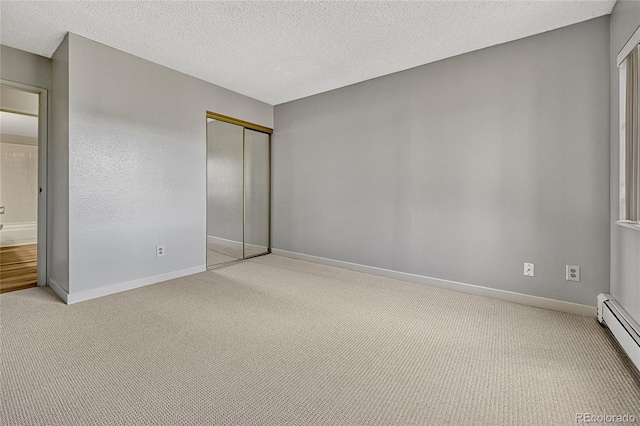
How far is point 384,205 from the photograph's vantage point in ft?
12.0

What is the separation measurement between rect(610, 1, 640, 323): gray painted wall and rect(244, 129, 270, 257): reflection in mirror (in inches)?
160

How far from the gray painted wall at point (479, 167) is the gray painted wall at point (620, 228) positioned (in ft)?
0.34

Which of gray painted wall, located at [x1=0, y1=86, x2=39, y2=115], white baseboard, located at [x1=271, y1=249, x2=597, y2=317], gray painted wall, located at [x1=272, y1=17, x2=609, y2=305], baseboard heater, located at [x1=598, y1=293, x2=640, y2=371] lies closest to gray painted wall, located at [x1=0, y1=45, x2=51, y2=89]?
gray painted wall, located at [x1=0, y1=86, x2=39, y2=115]

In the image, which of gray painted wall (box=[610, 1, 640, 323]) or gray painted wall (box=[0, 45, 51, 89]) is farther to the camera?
gray painted wall (box=[0, 45, 51, 89])

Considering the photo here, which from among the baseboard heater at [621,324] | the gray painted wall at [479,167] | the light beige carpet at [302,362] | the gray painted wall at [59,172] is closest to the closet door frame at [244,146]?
the gray painted wall at [479,167]

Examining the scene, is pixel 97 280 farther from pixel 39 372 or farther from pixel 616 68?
pixel 616 68

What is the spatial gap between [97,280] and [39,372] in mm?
1406

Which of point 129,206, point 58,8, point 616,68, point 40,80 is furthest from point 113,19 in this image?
point 616,68

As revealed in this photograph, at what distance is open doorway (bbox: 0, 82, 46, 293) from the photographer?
3602 millimetres

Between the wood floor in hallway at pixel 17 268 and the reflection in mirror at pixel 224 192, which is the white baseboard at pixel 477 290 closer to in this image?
the reflection in mirror at pixel 224 192

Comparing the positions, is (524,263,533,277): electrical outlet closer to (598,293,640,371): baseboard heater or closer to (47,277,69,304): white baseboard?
(598,293,640,371): baseboard heater

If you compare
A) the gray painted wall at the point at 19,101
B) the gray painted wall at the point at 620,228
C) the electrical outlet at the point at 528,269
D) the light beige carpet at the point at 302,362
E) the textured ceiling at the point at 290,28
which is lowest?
the light beige carpet at the point at 302,362

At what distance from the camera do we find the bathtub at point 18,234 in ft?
17.8

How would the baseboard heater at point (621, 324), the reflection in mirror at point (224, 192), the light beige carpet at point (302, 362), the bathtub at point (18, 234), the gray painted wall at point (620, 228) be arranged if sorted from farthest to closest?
the bathtub at point (18, 234), the reflection in mirror at point (224, 192), the gray painted wall at point (620, 228), the baseboard heater at point (621, 324), the light beige carpet at point (302, 362)
